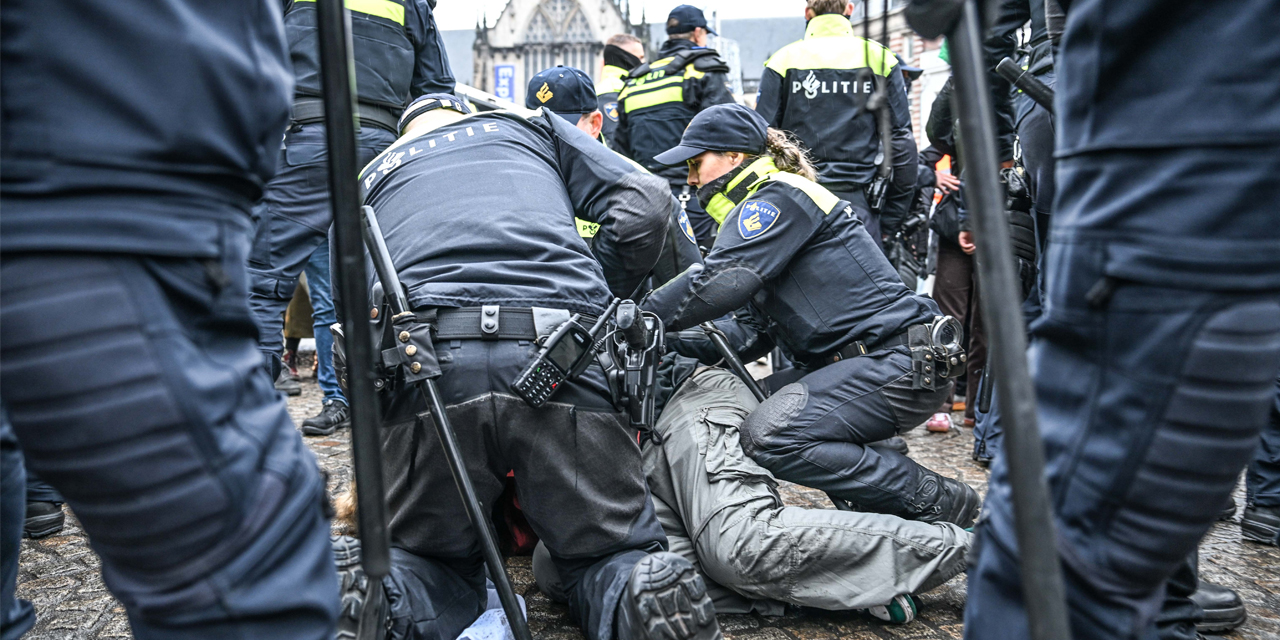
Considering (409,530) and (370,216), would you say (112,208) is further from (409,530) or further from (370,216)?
(409,530)

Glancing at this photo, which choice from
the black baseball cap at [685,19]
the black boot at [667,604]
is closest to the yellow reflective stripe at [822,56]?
the black baseball cap at [685,19]

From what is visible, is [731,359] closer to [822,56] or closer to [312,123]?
[312,123]

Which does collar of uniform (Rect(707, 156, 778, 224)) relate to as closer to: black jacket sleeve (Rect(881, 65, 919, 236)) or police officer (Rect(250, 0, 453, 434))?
police officer (Rect(250, 0, 453, 434))

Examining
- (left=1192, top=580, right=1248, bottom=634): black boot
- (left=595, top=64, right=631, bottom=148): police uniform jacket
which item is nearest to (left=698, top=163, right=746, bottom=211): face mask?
(left=1192, top=580, right=1248, bottom=634): black boot

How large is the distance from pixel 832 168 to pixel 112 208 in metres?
4.56

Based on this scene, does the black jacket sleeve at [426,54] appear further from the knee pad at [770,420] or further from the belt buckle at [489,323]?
the belt buckle at [489,323]

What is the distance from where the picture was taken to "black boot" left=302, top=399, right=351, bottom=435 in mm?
4555

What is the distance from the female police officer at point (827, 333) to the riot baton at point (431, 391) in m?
1.19

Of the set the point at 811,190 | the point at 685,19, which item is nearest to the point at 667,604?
the point at 811,190

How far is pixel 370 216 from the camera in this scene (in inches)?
84.9

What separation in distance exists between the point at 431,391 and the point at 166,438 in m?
1.00

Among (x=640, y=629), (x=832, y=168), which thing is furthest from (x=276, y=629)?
(x=832, y=168)

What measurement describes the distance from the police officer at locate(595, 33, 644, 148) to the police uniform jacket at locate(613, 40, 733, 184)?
0.52 metres

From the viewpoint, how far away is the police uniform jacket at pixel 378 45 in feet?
12.6
